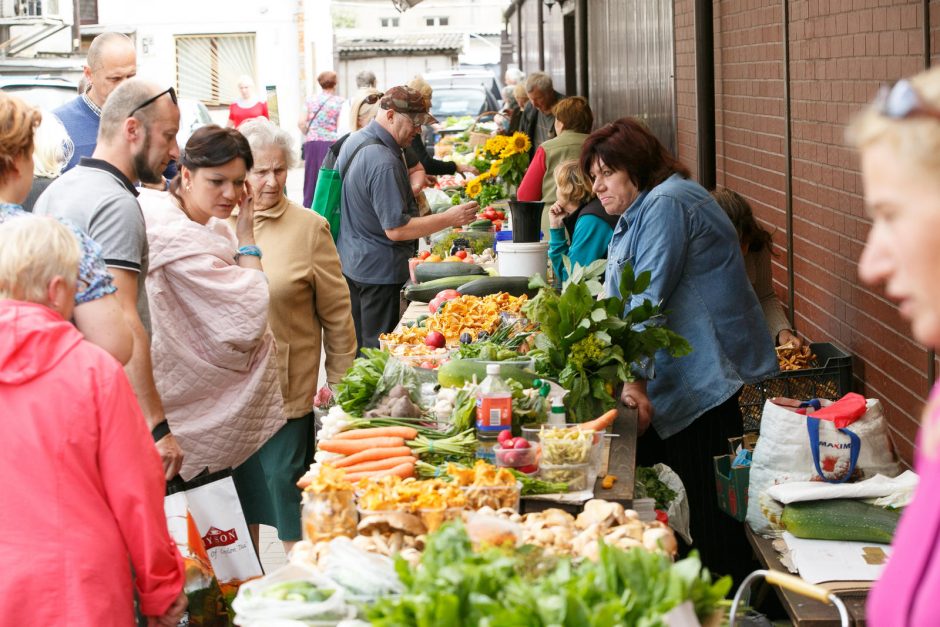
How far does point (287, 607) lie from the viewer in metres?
2.61

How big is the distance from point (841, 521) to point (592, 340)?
112 centimetres

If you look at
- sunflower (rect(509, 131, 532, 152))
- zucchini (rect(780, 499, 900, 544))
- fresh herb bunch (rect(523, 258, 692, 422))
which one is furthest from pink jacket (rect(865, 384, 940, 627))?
sunflower (rect(509, 131, 532, 152))

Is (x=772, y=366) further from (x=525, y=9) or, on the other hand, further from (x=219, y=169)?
(x=525, y=9)

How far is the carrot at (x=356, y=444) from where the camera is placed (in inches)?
154

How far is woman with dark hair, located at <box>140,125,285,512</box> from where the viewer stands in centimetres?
459

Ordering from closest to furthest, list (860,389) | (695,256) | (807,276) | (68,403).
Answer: (68,403), (695,256), (860,389), (807,276)

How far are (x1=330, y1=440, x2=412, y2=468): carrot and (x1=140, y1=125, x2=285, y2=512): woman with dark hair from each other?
1.04 metres

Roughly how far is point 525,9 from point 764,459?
1227 inches

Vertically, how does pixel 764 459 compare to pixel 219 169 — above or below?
below

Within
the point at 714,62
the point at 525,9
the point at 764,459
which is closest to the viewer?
the point at 764,459

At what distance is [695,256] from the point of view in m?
5.06

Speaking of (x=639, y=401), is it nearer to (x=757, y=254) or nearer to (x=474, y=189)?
(x=757, y=254)

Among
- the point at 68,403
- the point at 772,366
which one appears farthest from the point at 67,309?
the point at 772,366

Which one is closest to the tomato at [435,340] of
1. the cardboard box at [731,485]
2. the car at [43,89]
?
the cardboard box at [731,485]
